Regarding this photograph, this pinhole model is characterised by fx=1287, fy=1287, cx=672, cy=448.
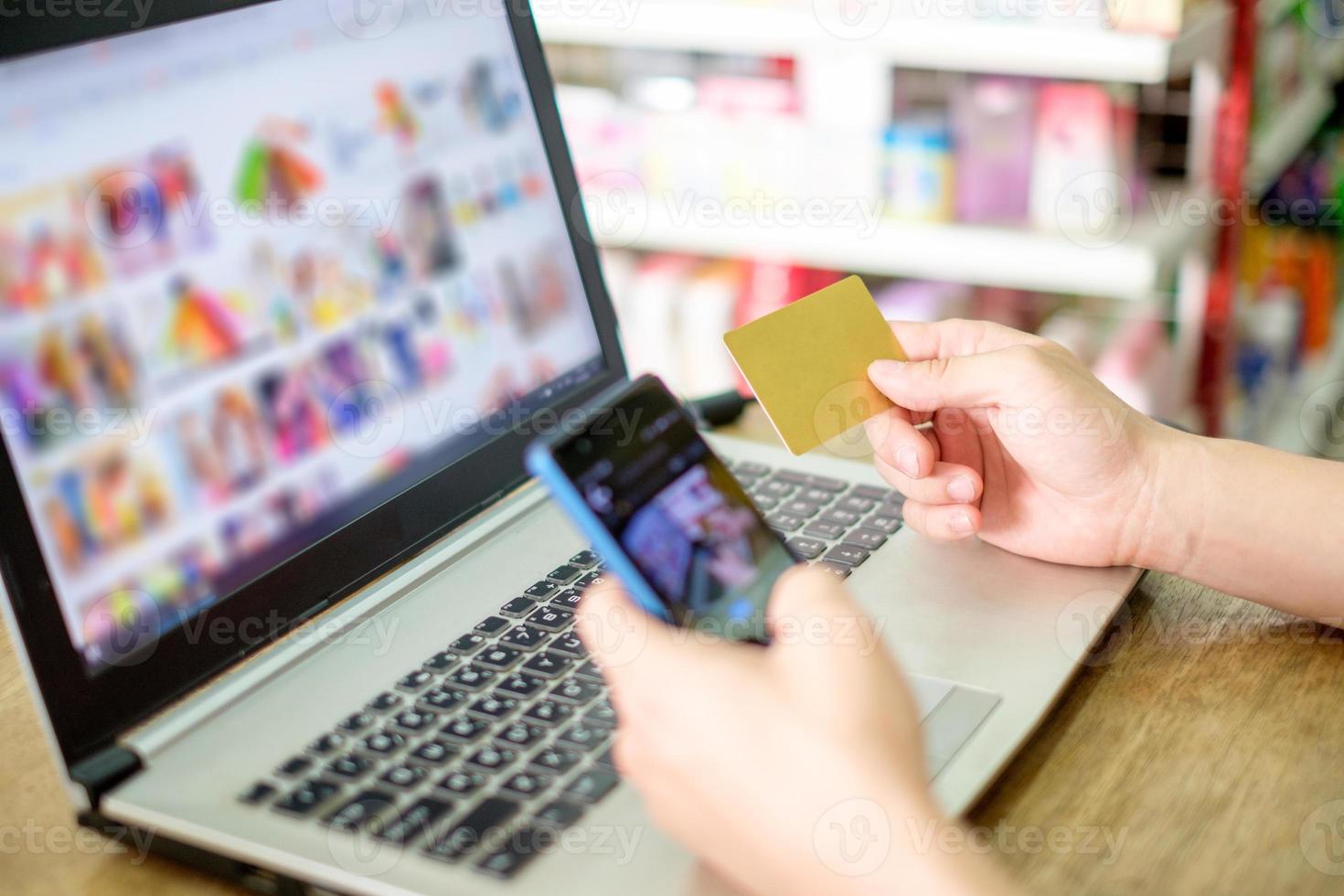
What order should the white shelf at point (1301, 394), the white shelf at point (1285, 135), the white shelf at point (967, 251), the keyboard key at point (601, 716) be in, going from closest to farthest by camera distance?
the keyboard key at point (601, 716)
the white shelf at point (967, 251)
the white shelf at point (1285, 135)
the white shelf at point (1301, 394)

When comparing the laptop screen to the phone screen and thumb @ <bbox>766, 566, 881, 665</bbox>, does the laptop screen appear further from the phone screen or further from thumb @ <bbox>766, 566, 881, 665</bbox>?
thumb @ <bbox>766, 566, 881, 665</bbox>

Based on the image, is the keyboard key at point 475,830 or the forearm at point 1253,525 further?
the forearm at point 1253,525

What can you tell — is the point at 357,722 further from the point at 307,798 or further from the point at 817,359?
the point at 817,359

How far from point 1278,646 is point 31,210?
2.19ft

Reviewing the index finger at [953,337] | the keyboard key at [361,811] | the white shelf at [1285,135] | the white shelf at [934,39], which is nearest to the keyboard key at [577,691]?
the keyboard key at [361,811]

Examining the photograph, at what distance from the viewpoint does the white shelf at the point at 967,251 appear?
5.61 feet

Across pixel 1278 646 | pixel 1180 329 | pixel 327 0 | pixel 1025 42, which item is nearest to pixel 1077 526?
Answer: pixel 1278 646

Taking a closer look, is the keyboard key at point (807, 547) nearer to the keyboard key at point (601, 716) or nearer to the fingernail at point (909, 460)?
the fingernail at point (909, 460)

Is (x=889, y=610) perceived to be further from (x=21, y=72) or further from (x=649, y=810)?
(x=21, y=72)

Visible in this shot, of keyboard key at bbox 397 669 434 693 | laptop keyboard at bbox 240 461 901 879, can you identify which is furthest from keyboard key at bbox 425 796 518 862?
keyboard key at bbox 397 669 434 693

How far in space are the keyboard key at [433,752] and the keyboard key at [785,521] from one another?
0.28m

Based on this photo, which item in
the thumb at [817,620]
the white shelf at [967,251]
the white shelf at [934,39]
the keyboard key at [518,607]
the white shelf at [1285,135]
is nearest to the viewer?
the thumb at [817,620]

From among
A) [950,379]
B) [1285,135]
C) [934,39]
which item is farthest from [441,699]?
[1285,135]

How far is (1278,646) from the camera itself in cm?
71
